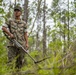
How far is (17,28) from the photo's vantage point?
18.2ft

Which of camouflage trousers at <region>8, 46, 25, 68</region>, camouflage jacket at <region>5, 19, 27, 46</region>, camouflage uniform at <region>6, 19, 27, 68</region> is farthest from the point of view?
camouflage jacket at <region>5, 19, 27, 46</region>

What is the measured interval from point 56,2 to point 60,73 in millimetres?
27771

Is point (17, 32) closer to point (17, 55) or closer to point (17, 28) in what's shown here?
point (17, 28)

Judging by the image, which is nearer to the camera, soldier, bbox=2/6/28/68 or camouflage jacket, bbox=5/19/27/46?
soldier, bbox=2/6/28/68

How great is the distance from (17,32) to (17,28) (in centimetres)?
9

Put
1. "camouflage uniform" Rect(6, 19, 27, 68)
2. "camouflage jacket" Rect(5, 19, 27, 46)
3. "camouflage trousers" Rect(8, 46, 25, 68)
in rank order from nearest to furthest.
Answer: "camouflage trousers" Rect(8, 46, 25, 68) → "camouflage uniform" Rect(6, 19, 27, 68) → "camouflage jacket" Rect(5, 19, 27, 46)

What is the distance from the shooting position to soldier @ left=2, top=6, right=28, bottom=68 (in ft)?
17.1

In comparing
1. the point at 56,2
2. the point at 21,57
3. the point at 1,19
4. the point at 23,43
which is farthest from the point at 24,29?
the point at 56,2

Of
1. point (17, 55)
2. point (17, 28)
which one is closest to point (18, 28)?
point (17, 28)

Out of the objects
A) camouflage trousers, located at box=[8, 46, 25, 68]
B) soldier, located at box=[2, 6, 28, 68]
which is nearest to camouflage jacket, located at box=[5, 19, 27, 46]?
soldier, located at box=[2, 6, 28, 68]

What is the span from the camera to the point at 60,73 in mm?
1827

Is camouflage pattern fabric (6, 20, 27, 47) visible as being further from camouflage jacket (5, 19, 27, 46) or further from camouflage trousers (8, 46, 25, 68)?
camouflage trousers (8, 46, 25, 68)

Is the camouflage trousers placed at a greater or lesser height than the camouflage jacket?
lesser

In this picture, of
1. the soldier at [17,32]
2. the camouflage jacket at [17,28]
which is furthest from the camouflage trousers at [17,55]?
the camouflage jacket at [17,28]
